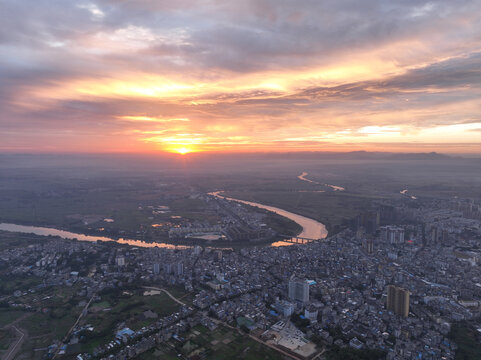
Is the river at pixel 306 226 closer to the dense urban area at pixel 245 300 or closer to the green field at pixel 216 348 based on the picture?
the dense urban area at pixel 245 300

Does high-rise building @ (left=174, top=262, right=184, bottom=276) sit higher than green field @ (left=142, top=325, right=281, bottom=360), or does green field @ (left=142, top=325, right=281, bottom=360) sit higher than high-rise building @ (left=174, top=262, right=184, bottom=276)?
high-rise building @ (left=174, top=262, right=184, bottom=276)

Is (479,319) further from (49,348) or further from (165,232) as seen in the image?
(165,232)

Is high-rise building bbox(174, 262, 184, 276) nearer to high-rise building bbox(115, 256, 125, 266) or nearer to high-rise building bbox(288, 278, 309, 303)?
high-rise building bbox(115, 256, 125, 266)

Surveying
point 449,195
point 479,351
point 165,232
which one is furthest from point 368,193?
point 479,351

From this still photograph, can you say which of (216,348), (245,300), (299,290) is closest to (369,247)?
(299,290)

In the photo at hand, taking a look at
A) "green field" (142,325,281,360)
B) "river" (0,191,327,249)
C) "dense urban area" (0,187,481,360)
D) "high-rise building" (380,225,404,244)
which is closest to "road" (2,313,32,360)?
"dense urban area" (0,187,481,360)

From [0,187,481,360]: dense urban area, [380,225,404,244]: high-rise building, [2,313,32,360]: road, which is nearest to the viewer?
[2,313,32,360]: road

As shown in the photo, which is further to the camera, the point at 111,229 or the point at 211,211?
the point at 211,211
